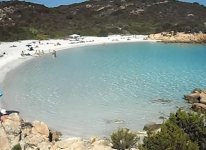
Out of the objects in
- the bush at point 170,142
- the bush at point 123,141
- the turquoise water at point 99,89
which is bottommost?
the turquoise water at point 99,89

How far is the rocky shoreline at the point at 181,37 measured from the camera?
3420 inches

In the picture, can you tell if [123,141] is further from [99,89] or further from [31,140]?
[99,89]

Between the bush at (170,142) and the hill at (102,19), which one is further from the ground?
the hill at (102,19)

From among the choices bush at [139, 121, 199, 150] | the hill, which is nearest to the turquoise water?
bush at [139, 121, 199, 150]

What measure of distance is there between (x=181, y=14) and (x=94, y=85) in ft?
343

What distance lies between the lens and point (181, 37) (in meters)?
88.3

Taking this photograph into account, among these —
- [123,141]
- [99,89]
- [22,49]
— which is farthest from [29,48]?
[123,141]

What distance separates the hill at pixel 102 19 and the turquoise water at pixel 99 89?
113 ft

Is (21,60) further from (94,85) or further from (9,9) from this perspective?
(9,9)

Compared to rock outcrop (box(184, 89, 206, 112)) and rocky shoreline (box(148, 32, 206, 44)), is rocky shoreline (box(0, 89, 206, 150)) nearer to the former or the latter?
rock outcrop (box(184, 89, 206, 112))

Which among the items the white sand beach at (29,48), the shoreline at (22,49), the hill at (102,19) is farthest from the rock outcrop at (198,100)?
the hill at (102,19)

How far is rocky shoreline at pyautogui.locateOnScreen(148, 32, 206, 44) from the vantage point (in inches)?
3420

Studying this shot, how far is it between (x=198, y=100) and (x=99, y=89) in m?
8.17

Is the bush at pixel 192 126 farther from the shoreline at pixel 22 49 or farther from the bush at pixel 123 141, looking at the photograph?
the shoreline at pixel 22 49
